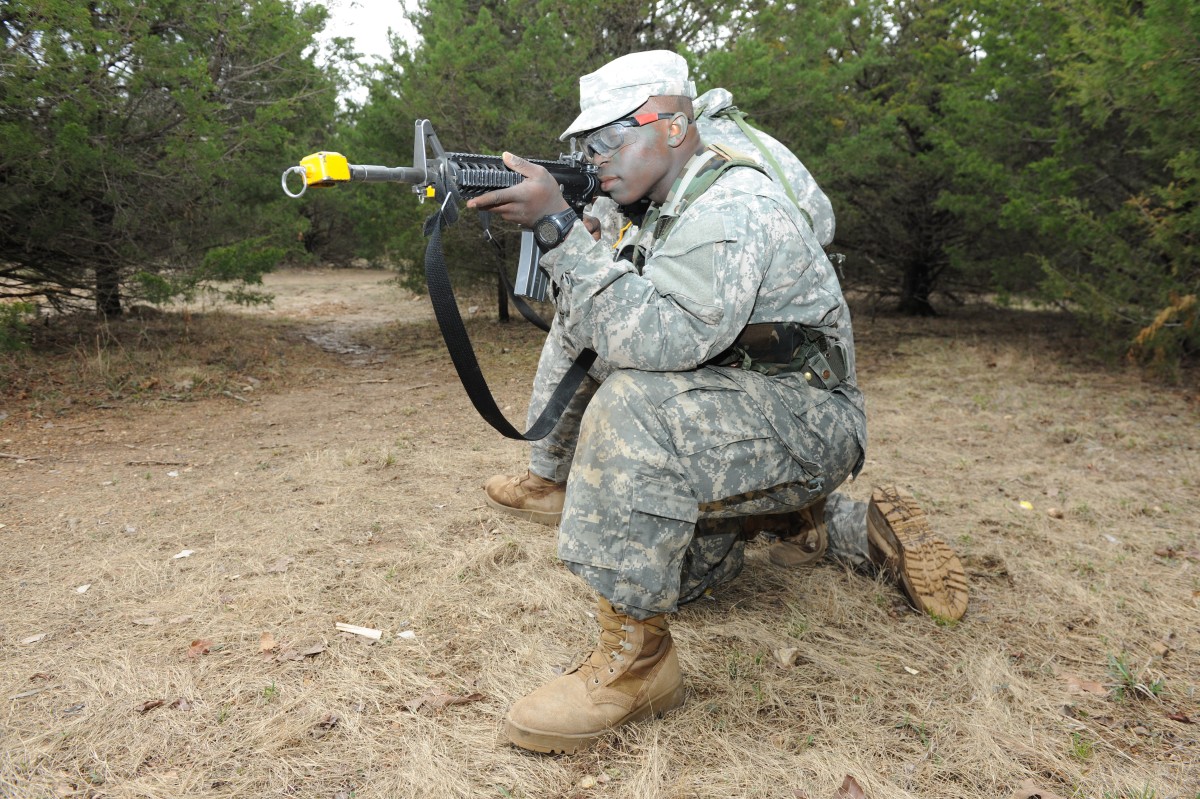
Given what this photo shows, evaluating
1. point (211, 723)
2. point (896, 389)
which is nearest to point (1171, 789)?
point (211, 723)

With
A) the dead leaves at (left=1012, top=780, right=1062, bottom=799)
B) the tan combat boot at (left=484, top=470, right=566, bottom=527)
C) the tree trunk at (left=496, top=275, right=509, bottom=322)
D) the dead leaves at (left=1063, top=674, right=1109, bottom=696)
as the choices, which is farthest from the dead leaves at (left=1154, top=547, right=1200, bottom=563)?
the tree trunk at (left=496, top=275, right=509, bottom=322)

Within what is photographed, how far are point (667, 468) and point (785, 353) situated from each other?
543 millimetres

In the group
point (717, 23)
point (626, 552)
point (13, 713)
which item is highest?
point (717, 23)

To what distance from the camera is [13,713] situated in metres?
2.28

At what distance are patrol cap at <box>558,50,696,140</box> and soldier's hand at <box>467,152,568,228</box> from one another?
270 mm

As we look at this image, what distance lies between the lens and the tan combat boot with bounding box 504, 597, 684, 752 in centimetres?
215

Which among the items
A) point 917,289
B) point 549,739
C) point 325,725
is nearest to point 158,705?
point 325,725

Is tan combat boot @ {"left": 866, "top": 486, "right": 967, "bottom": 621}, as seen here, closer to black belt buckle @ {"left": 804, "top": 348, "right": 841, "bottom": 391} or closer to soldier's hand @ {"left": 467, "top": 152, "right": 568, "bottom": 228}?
black belt buckle @ {"left": 804, "top": 348, "right": 841, "bottom": 391}

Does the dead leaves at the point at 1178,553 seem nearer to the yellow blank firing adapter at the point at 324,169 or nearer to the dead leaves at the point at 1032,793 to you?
the dead leaves at the point at 1032,793

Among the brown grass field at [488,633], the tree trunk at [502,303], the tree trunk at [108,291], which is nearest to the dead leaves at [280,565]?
the brown grass field at [488,633]

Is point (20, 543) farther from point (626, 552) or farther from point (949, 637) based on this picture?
point (949, 637)

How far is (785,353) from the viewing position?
2.40 metres

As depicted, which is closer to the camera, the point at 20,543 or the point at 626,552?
the point at 626,552

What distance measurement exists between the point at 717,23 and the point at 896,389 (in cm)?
362
